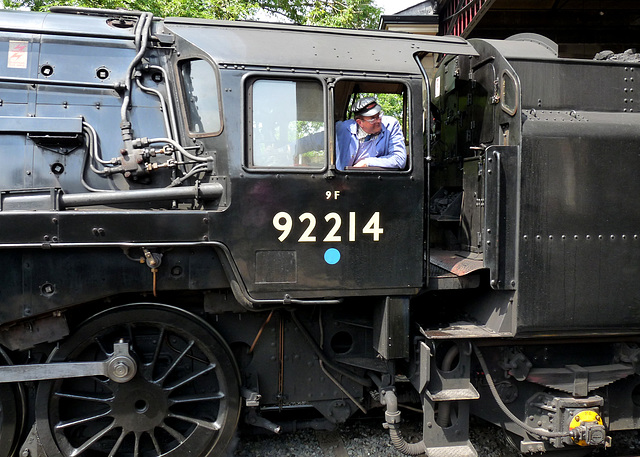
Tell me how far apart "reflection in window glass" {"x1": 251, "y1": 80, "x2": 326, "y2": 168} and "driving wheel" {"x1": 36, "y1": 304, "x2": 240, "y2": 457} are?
1.30 metres

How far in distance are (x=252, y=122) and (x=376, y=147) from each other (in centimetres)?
97

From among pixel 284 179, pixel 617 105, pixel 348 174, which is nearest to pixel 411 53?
pixel 348 174

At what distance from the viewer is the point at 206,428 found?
11.3 feet

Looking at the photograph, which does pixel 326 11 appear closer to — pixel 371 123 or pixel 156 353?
pixel 371 123

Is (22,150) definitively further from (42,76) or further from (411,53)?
(411,53)

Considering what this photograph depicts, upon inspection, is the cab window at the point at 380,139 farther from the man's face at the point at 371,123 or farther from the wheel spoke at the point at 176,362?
the wheel spoke at the point at 176,362

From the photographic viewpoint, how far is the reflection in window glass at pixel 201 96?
10.5 ft

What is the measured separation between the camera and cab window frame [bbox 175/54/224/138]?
308cm

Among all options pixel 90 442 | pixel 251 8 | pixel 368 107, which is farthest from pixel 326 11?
pixel 90 442

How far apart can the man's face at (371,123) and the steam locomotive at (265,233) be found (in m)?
0.23

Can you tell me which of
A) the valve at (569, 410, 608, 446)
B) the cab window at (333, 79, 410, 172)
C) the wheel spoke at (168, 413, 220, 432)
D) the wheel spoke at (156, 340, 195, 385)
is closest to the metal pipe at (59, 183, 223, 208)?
the cab window at (333, 79, 410, 172)

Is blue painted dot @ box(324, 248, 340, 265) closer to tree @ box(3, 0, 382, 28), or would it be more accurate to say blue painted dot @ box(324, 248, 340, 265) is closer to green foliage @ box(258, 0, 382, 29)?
tree @ box(3, 0, 382, 28)

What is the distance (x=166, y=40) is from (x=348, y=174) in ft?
5.18

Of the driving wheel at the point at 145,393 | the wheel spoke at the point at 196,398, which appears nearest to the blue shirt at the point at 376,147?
the driving wheel at the point at 145,393
